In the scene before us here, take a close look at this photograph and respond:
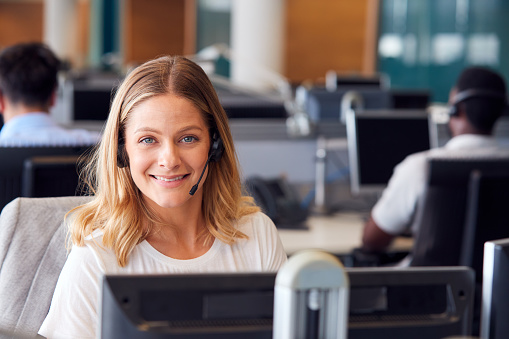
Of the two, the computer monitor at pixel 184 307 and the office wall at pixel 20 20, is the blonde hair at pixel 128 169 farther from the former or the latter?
the office wall at pixel 20 20

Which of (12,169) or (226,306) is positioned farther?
(12,169)

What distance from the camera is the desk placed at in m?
2.59

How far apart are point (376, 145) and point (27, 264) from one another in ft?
6.61

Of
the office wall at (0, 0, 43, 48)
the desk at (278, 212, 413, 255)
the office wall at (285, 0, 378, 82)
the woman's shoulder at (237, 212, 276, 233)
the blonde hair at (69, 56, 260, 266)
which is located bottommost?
the desk at (278, 212, 413, 255)

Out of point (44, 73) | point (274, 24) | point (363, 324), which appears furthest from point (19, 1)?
point (363, 324)

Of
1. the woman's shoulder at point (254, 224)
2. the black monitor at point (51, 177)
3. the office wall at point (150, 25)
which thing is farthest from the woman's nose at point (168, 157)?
the office wall at point (150, 25)

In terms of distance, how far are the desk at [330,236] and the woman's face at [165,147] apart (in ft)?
4.32

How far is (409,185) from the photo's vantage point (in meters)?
2.46

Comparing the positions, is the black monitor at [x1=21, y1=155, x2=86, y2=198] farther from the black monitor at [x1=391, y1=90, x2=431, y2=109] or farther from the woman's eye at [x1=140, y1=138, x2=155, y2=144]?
the black monitor at [x1=391, y1=90, x2=431, y2=109]

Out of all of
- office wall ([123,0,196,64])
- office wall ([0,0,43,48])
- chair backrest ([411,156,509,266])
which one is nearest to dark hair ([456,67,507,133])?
chair backrest ([411,156,509,266])

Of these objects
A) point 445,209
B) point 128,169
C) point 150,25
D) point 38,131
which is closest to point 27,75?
point 38,131

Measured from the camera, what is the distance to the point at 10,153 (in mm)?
1803

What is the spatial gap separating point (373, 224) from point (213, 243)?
4.45ft

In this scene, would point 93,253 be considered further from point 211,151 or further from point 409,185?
point 409,185
